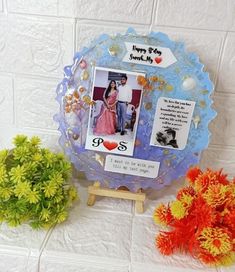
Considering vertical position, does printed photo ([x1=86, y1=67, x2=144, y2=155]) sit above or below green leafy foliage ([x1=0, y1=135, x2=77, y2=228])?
above

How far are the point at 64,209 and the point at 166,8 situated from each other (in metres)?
0.45

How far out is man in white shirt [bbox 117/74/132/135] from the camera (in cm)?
69

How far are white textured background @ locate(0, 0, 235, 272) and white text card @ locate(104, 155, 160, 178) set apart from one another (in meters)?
0.08

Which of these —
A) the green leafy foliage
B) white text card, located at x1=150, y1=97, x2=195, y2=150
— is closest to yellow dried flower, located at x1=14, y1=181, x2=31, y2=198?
the green leafy foliage

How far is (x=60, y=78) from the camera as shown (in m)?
0.76

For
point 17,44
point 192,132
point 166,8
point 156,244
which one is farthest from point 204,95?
point 17,44

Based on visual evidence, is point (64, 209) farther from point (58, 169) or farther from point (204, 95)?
point (204, 95)

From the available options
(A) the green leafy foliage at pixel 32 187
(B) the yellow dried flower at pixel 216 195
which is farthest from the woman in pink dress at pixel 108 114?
(B) the yellow dried flower at pixel 216 195

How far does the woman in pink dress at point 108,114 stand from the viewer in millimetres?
689

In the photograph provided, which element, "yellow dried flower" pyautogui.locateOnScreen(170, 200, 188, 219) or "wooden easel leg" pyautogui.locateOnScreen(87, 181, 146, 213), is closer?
"yellow dried flower" pyautogui.locateOnScreen(170, 200, 188, 219)

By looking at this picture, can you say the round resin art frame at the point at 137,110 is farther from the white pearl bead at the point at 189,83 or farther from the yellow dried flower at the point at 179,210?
the yellow dried flower at the point at 179,210

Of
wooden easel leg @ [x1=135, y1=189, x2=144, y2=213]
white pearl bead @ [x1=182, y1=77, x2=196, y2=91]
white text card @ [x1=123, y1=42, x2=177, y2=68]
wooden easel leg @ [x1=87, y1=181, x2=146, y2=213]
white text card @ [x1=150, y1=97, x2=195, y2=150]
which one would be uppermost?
white text card @ [x1=123, y1=42, x2=177, y2=68]

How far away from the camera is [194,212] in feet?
2.03

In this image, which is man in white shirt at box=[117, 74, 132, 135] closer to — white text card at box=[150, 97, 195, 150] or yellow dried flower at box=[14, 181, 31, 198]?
white text card at box=[150, 97, 195, 150]
